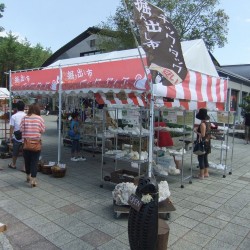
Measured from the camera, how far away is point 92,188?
6047 mm

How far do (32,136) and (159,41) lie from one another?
10.7ft

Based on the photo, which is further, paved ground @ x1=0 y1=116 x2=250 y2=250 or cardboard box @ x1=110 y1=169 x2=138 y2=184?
cardboard box @ x1=110 y1=169 x2=138 y2=184

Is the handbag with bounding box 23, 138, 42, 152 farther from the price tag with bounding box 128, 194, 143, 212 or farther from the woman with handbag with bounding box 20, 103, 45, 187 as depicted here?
the price tag with bounding box 128, 194, 143, 212

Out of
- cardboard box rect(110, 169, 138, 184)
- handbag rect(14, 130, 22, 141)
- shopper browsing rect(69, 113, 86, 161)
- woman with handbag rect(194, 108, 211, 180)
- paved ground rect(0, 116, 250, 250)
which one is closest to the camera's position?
paved ground rect(0, 116, 250, 250)

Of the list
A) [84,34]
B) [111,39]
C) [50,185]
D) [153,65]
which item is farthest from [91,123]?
[84,34]

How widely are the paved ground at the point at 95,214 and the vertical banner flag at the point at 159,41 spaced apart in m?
2.26

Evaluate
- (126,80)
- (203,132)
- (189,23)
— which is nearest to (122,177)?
(126,80)

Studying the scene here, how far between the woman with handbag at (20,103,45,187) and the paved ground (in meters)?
0.52

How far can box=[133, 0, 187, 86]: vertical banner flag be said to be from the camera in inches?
154

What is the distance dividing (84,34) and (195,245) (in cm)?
2252

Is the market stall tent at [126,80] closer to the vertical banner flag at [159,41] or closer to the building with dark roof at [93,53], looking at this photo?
the vertical banner flag at [159,41]

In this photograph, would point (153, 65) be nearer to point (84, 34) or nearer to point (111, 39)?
point (111, 39)

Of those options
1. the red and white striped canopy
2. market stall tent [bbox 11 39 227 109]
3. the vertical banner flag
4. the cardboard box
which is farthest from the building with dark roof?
the vertical banner flag

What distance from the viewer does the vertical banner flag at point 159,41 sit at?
392 cm
